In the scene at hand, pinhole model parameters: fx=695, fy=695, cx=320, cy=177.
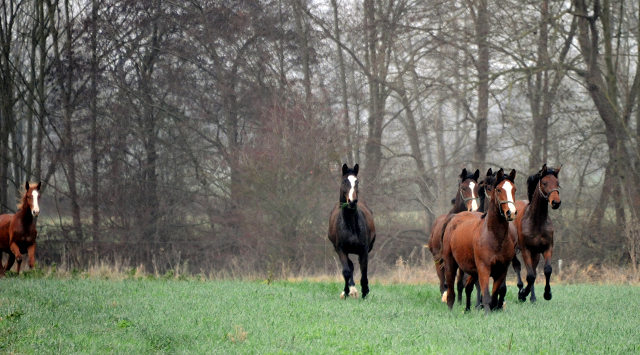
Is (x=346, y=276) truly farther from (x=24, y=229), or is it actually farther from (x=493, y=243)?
(x=24, y=229)

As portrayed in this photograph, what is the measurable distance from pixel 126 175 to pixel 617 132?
68.7ft

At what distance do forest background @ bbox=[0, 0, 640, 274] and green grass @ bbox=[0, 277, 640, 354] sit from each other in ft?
51.5

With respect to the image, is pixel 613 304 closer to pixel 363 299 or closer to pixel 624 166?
pixel 363 299

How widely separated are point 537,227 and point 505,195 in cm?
348

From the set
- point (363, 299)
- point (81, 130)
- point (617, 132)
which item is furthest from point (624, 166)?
point (81, 130)

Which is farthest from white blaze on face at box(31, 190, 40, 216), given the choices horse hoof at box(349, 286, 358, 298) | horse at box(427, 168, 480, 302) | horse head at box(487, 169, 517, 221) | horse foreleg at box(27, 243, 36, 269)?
horse head at box(487, 169, 517, 221)

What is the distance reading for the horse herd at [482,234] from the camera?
969 cm

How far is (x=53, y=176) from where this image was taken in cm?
3272

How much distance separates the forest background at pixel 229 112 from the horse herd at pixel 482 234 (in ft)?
46.1

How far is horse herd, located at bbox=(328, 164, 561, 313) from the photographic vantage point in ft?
31.8

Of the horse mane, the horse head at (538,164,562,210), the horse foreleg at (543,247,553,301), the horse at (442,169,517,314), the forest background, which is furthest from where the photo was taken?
the forest background

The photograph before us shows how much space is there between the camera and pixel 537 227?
12.6 metres

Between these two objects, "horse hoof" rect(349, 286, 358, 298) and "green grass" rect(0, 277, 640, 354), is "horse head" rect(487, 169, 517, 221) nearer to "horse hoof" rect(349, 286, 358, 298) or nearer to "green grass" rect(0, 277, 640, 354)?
"green grass" rect(0, 277, 640, 354)

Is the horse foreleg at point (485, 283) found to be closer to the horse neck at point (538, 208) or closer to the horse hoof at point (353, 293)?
the horse neck at point (538, 208)
